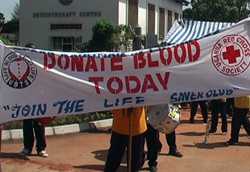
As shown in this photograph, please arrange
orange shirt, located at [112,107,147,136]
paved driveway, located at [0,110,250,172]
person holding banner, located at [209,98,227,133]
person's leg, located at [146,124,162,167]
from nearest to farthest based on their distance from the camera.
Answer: orange shirt, located at [112,107,147,136], person's leg, located at [146,124,162,167], paved driveway, located at [0,110,250,172], person holding banner, located at [209,98,227,133]

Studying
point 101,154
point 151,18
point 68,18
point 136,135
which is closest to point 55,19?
point 68,18

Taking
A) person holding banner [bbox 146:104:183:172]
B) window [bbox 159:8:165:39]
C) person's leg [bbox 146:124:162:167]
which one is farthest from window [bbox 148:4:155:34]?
person's leg [bbox 146:124:162:167]

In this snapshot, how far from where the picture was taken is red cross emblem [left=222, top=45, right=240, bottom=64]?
7500mm

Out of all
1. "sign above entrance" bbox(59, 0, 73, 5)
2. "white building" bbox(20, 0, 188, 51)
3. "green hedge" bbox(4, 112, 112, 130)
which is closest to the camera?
"green hedge" bbox(4, 112, 112, 130)

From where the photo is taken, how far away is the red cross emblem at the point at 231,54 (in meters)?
7.50

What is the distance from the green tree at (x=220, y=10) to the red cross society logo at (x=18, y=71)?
63566 mm

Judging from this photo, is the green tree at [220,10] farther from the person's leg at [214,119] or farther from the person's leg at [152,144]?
the person's leg at [152,144]

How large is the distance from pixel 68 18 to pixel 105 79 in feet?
155

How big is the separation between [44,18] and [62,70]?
48496mm

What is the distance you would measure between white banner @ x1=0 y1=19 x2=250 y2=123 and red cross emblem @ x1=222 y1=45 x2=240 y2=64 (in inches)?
0.9

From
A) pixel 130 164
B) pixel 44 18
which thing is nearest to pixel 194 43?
pixel 130 164

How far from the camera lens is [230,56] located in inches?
295

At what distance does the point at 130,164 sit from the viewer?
788cm

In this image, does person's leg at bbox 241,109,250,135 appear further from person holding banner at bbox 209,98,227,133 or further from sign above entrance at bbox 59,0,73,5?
sign above entrance at bbox 59,0,73,5
